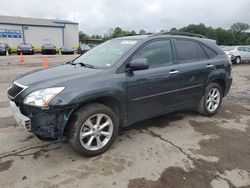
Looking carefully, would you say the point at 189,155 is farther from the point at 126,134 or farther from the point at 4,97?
the point at 4,97

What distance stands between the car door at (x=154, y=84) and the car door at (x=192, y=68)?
17cm

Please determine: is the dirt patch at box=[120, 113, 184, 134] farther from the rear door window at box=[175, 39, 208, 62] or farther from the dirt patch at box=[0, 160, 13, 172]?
the dirt patch at box=[0, 160, 13, 172]

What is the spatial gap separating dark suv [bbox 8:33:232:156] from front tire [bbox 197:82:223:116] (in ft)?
0.08

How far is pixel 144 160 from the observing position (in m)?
3.16

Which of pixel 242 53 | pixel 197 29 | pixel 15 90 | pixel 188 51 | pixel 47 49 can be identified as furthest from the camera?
pixel 197 29

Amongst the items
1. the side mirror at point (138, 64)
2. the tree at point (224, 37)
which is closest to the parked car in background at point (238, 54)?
the side mirror at point (138, 64)

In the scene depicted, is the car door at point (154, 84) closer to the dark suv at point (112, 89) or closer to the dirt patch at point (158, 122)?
the dark suv at point (112, 89)

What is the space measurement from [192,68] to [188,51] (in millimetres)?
373

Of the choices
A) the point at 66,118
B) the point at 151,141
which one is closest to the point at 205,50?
the point at 151,141

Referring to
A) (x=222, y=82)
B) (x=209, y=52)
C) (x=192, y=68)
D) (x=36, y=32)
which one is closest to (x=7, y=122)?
(x=192, y=68)

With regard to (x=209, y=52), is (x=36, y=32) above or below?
above

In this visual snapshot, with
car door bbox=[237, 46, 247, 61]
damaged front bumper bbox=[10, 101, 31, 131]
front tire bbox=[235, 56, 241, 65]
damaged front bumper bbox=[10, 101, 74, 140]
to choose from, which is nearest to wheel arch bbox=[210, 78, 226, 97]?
damaged front bumper bbox=[10, 101, 74, 140]

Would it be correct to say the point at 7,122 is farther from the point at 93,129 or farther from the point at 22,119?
the point at 93,129

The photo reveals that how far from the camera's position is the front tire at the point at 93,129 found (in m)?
3.01
